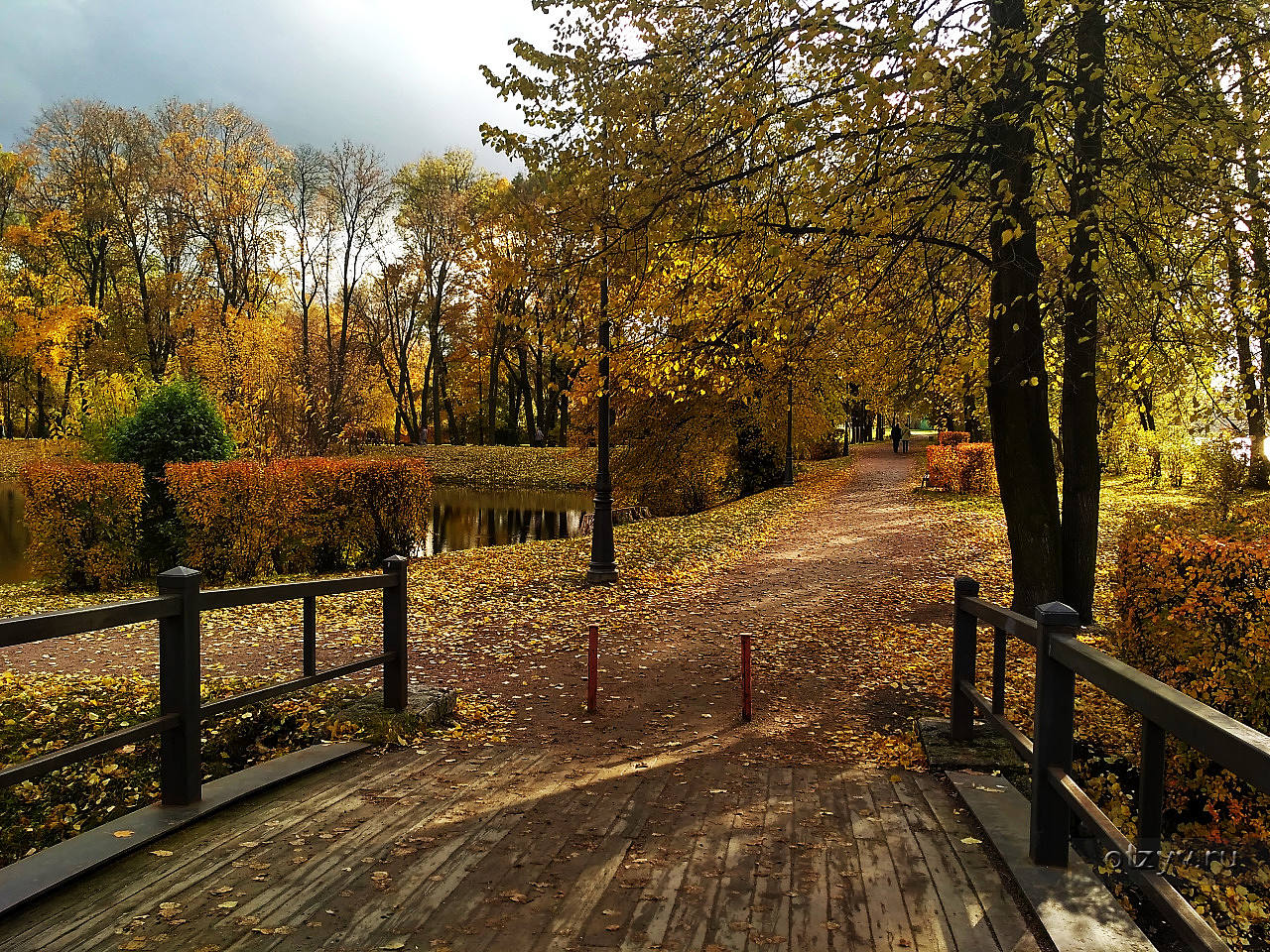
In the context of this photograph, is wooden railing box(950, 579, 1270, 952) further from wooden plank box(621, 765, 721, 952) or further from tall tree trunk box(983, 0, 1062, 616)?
tall tree trunk box(983, 0, 1062, 616)

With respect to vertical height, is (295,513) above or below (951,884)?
above

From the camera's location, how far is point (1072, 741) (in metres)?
3.44

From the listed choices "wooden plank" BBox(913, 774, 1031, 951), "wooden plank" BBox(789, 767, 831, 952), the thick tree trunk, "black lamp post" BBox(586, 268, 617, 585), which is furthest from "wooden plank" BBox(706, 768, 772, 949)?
"black lamp post" BBox(586, 268, 617, 585)

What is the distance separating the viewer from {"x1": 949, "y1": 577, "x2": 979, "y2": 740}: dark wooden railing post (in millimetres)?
5379

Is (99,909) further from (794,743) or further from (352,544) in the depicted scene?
(352,544)

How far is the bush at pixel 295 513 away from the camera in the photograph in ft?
46.4

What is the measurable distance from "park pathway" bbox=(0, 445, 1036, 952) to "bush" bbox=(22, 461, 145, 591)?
10274 millimetres

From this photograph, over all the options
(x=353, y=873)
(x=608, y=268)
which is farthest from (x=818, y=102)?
(x=353, y=873)

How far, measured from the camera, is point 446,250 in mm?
42469

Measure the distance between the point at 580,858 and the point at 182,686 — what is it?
206 cm

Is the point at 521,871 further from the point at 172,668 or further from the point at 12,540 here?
the point at 12,540

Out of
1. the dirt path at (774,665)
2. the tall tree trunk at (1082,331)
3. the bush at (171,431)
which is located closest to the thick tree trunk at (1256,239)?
the tall tree trunk at (1082,331)

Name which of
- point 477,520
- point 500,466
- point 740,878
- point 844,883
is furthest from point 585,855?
point 500,466

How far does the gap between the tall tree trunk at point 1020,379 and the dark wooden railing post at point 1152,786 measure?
5.85m
